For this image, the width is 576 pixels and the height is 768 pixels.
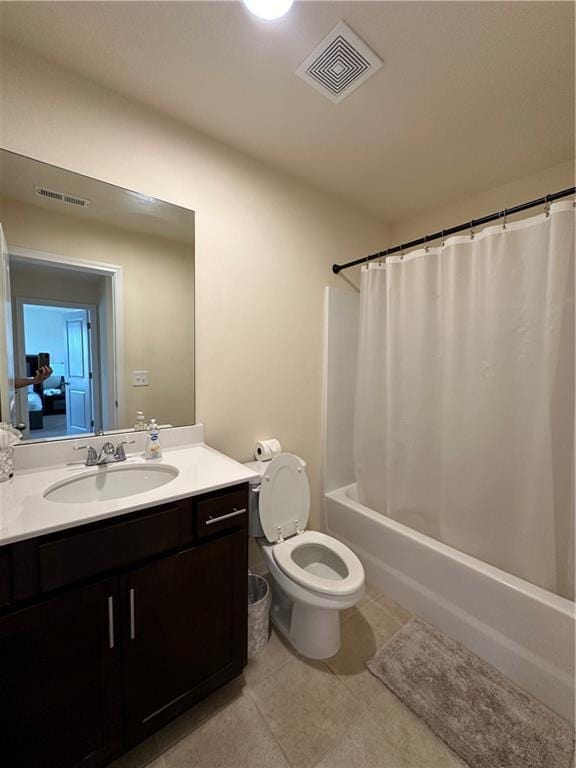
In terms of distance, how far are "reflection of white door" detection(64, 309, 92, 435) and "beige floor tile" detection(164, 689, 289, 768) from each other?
123 centimetres

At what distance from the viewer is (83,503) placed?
1120 millimetres

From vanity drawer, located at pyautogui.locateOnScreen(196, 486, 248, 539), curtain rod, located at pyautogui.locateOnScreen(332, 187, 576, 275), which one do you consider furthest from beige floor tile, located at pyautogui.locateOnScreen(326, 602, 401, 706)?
curtain rod, located at pyautogui.locateOnScreen(332, 187, 576, 275)

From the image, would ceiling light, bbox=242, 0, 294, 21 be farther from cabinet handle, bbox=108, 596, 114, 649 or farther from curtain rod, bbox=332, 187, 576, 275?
cabinet handle, bbox=108, 596, 114, 649

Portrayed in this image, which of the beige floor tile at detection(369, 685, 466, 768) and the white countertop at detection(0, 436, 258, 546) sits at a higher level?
the white countertop at detection(0, 436, 258, 546)

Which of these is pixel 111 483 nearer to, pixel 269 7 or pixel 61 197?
pixel 61 197

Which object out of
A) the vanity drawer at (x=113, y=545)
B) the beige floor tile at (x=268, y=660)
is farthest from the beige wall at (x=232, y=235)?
the beige floor tile at (x=268, y=660)

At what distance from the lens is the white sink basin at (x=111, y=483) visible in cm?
120

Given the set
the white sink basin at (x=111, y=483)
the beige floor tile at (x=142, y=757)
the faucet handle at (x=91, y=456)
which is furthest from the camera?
the faucet handle at (x=91, y=456)

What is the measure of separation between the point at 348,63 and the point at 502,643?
2.52 m

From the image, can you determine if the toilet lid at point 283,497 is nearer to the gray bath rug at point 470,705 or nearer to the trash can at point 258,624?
the trash can at point 258,624

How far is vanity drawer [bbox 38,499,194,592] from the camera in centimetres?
87

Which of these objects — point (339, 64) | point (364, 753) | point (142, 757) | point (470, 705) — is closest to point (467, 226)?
point (339, 64)

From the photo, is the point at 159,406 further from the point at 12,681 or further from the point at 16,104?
the point at 16,104

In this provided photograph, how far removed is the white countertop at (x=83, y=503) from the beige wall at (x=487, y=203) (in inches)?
87.6
